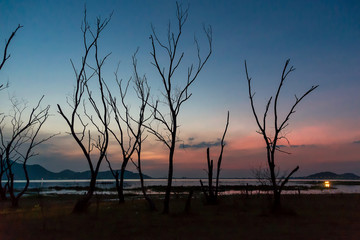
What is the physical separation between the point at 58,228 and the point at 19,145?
1296 centimetres

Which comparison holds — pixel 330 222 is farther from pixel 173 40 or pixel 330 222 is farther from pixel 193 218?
pixel 173 40

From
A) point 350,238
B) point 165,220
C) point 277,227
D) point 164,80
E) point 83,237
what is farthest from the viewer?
point 164,80

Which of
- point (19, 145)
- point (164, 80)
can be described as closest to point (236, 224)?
point (164, 80)

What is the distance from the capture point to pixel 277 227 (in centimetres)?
1093

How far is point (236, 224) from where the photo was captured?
38.3 feet

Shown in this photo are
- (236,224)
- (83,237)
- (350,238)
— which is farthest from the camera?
(236,224)

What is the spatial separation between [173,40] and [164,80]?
6.57 feet

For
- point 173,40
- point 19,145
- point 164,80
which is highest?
point 173,40

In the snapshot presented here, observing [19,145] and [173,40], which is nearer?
[173,40]

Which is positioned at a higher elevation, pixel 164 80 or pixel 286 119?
pixel 164 80

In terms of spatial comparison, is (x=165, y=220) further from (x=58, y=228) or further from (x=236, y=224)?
(x=58, y=228)

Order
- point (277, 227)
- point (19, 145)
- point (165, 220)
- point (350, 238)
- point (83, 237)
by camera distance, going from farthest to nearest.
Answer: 1. point (19, 145)
2. point (165, 220)
3. point (277, 227)
4. point (83, 237)
5. point (350, 238)

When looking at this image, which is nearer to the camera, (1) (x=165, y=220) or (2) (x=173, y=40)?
(1) (x=165, y=220)

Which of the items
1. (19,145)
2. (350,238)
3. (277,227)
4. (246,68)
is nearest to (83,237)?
(277,227)
